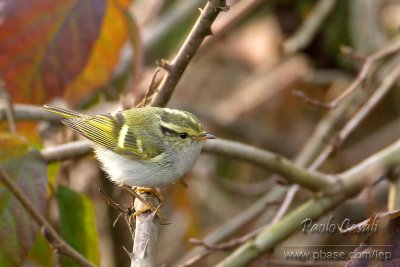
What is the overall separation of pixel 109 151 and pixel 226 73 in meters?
3.60

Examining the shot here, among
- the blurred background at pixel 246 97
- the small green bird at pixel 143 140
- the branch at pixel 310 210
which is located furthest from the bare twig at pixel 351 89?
Result: the blurred background at pixel 246 97

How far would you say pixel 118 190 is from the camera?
550 cm

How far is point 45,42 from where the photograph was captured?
306 cm

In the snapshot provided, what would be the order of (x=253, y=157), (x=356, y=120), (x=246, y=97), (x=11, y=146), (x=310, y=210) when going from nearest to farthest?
(x=11, y=146), (x=253, y=157), (x=310, y=210), (x=356, y=120), (x=246, y=97)

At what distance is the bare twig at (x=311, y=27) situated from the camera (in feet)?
17.7

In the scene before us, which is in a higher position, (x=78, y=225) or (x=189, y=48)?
(x=189, y=48)

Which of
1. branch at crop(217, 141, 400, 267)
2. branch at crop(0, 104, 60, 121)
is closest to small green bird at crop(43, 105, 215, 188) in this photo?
branch at crop(0, 104, 60, 121)

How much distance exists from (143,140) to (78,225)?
64cm

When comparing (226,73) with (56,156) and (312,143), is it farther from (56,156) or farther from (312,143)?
(56,156)

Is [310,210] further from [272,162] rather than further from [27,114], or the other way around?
[27,114]

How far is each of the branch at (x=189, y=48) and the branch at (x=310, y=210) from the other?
2.83 ft

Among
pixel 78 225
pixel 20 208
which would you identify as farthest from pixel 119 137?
pixel 20 208

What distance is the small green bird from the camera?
131 inches

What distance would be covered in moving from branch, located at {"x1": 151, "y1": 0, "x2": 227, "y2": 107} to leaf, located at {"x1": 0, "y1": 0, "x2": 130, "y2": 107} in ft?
1.33
